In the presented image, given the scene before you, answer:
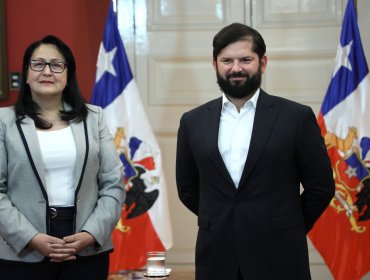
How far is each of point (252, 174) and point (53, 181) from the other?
753 millimetres

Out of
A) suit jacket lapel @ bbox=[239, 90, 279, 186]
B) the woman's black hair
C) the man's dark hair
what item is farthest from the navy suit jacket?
the woman's black hair

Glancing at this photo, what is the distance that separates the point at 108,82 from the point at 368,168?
5.21 ft

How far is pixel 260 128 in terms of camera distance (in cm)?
206

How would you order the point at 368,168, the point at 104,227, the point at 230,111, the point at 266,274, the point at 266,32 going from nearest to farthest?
the point at 266,274 → the point at 230,111 → the point at 104,227 → the point at 368,168 → the point at 266,32

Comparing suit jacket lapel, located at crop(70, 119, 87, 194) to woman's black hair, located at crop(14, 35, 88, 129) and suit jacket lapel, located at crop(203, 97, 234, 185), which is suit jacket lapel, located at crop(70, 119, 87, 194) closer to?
woman's black hair, located at crop(14, 35, 88, 129)

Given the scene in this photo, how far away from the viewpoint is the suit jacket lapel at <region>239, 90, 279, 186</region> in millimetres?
2012

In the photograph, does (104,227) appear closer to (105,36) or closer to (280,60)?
(105,36)

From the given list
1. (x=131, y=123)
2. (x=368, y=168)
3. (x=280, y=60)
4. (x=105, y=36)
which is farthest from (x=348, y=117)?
(x=105, y=36)

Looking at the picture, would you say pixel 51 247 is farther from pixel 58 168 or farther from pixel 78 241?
pixel 58 168

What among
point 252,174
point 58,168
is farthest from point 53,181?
point 252,174

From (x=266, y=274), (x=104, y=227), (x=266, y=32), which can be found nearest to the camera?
(x=266, y=274)

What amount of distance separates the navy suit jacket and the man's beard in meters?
0.06

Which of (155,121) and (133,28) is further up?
(133,28)

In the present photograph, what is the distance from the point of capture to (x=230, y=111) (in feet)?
7.10
